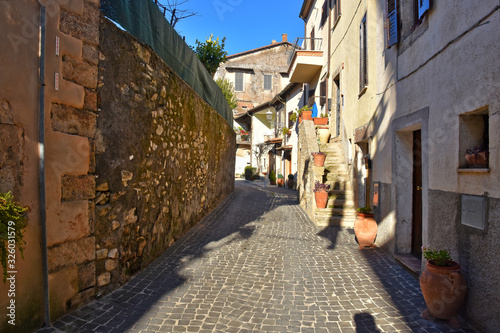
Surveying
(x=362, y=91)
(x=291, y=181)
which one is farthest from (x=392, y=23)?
(x=291, y=181)

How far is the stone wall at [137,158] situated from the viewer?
353 centimetres

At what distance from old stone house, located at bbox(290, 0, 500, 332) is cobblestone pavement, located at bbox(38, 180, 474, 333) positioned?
63cm

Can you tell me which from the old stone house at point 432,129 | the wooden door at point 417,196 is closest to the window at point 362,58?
the old stone house at point 432,129

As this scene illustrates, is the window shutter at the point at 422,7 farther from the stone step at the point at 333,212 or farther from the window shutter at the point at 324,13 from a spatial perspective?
the window shutter at the point at 324,13

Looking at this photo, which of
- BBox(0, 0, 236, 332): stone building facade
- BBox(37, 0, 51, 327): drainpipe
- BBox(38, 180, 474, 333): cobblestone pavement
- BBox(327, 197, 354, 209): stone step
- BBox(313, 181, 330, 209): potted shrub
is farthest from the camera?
BBox(327, 197, 354, 209): stone step

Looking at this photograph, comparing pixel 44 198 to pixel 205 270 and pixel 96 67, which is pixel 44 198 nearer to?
pixel 96 67

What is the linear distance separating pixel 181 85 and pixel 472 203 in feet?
16.4

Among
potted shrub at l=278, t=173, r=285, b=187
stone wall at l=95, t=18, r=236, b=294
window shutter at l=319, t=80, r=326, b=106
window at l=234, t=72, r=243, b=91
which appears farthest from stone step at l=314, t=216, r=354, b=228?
window at l=234, t=72, r=243, b=91

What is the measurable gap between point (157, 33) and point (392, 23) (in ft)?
13.1

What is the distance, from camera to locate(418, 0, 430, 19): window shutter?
4.08 m

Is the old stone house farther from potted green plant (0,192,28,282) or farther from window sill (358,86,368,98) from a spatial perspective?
potted green plant (0,192,28,282)

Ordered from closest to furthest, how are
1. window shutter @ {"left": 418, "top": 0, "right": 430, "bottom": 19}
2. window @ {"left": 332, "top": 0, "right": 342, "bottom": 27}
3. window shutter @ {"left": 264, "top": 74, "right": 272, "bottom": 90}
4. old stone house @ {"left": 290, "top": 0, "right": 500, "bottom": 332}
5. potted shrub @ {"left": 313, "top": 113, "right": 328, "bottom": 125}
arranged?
old stone house @ {"left": 290, "top": 0, "right": 500, "bottom": 332} → window shutter @ {"left": 418, "top": 0, "right": 430, "bottom": 19} → window @ {"left": 332, "top": 0, "right": 342, "bottom": 27} → potted shrub @ {"left": 313, "top": 113, "right": 328, "bottom": 125} → window shutter @ {"left": 264, "top": 74, "right": 272, "bottom": 90}

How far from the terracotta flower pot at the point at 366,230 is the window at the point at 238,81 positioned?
1071 inches

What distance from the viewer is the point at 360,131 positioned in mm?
7129
